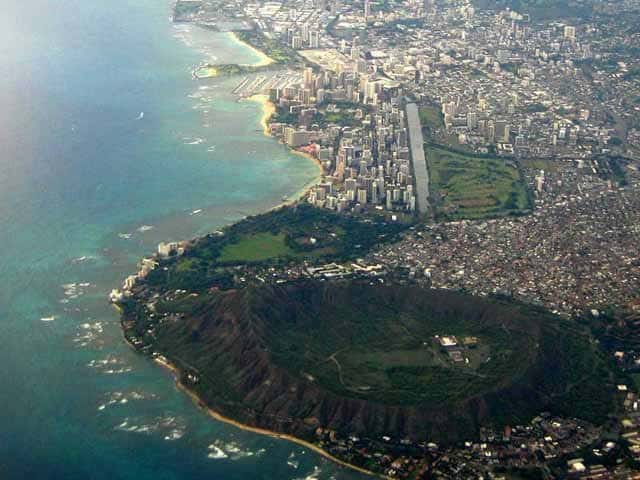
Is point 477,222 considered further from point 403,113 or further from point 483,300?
point 403,113

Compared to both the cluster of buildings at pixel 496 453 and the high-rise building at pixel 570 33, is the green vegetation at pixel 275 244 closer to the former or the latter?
the cluster of buildings at pixel 496 453

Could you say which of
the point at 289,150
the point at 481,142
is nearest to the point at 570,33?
the point at 481,142

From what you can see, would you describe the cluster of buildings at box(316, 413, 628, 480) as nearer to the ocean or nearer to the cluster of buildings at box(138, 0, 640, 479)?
the cluster of buildings at box(138, 0, 640, 479)

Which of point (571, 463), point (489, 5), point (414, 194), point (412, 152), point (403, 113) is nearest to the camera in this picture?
point (571, 463)

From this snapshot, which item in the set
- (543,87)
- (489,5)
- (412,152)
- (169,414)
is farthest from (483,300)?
(489,5)

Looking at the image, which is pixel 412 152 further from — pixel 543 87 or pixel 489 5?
pixel 489 5

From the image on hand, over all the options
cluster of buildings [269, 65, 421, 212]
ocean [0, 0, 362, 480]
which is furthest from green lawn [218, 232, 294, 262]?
cluster of buildings [269, 65, 421, 212]

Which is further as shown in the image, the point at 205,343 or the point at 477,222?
the point at 477,222

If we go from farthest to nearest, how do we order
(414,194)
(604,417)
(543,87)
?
(543,87), (414,194), (604,417)
